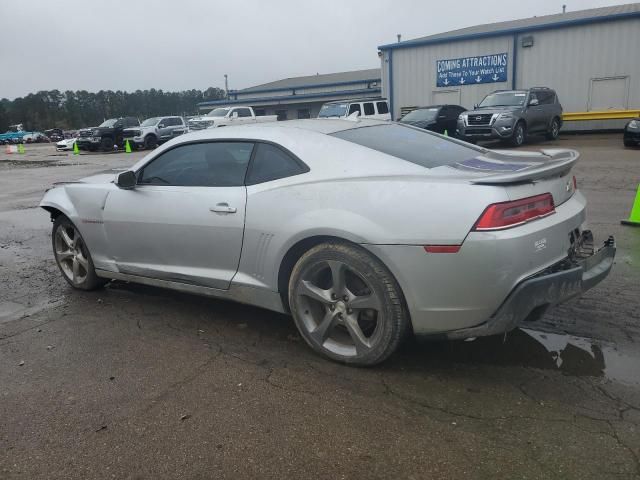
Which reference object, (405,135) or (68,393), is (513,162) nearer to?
(405,135)

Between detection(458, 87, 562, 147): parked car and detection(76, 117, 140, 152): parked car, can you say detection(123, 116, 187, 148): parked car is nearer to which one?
detection(76, 117, 140, 152): parked car

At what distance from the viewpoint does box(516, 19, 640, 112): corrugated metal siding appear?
2283cm

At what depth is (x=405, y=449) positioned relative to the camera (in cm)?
259

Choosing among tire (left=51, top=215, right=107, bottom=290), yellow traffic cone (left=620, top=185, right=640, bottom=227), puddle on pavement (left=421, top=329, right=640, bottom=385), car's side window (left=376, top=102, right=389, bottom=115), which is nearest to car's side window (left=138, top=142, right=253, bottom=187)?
tire (left=51, top=215, right=107, bottom=290)

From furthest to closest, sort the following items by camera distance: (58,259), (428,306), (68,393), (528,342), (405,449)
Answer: (58,259), (528,342), (68,393), (428,306), (405,449)

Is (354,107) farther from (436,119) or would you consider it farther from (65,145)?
(65,145)

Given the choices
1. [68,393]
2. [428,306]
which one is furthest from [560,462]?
[68,393]

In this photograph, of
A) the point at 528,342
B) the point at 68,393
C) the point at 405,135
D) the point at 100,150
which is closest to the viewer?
the point at 68,393

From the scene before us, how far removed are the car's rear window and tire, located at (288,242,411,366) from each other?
2.51ft

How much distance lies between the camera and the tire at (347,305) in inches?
125

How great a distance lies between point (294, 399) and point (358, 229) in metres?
1.03

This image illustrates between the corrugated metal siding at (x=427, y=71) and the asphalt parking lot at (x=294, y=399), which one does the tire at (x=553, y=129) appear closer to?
the corrugated metal siding at (x=427, y=71)

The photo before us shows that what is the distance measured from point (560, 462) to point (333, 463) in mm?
1007

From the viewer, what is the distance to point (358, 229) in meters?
3.15
